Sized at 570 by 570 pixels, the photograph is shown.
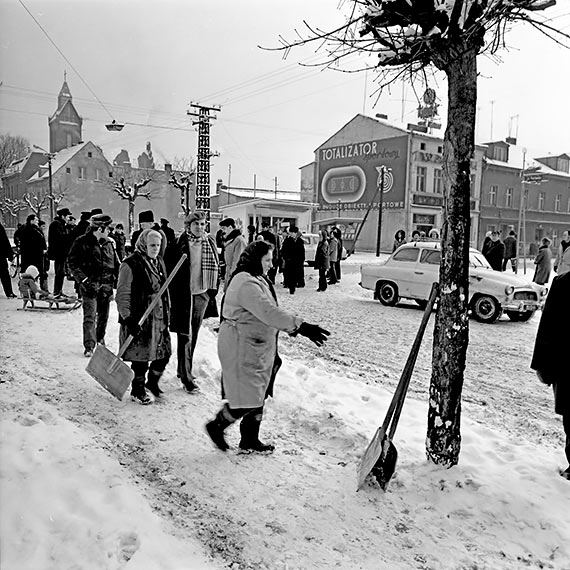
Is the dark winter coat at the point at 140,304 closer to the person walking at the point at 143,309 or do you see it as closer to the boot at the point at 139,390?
the person walking at the point at 143,309

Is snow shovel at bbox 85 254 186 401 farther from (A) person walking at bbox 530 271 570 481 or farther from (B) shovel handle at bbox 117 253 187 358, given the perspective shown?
(A) person walking at bbox 530 271 570 481

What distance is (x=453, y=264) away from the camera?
381 cm

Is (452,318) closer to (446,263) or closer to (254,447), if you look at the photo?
(446,263)

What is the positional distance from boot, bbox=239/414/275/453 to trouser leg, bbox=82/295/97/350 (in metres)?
3.38

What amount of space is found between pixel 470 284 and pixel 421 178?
99.2 ft

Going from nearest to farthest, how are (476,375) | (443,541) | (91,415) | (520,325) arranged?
(443,541) < (91,415) < (476,375) < (520,325)

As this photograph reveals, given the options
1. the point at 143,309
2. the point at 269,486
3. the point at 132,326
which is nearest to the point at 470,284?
the point at 143,309

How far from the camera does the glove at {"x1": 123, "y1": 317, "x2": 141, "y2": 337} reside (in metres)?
4.90

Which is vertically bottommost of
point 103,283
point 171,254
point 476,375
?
point 476,375

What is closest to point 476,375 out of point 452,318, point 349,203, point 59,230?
point 452,318

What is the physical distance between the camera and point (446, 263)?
12.6 ft

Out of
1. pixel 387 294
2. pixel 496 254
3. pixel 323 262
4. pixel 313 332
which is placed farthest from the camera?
pixel 323 262

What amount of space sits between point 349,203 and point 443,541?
41337 mm

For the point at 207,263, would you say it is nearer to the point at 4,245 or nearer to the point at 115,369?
the point at 115,369
